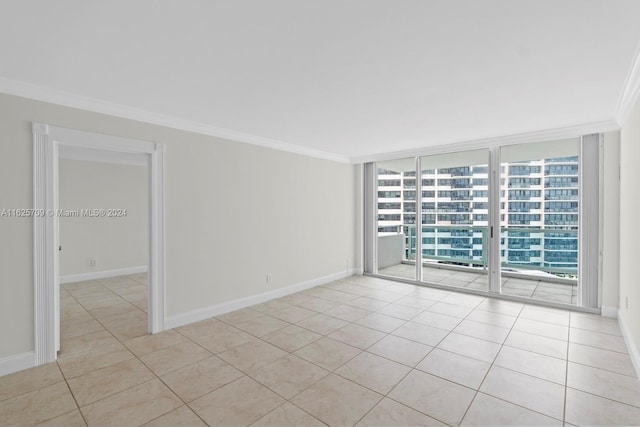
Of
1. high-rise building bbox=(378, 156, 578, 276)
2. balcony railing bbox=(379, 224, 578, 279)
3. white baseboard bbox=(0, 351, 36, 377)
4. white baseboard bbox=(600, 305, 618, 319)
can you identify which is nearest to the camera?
white baseboard bbox=(0, 351, 36, 377)

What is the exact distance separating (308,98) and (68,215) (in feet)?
18.5

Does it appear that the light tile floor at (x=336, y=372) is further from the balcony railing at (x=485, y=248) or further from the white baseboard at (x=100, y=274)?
the white baseboard at (x=100, y=274)

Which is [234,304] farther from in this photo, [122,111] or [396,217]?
[396,217]

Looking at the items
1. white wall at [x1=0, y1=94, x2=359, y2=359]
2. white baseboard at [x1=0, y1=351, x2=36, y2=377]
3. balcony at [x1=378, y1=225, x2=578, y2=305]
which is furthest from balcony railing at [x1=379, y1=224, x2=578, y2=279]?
white baseboard at [x1=0, y1=351, x2=36, y2=377]

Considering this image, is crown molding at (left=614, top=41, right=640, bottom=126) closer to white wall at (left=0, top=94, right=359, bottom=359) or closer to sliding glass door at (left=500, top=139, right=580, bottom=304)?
sliding glass door at (left=500, top=139, right=580, bottom=304)

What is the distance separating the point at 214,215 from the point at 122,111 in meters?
1.52

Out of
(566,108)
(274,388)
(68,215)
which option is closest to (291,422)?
(274,388)

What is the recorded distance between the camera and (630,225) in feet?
9.89

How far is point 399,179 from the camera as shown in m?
6.70

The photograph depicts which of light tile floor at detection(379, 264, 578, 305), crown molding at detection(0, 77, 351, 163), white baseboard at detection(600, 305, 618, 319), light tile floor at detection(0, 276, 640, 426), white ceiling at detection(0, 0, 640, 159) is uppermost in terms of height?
white ceiling at detection(0, 0, 640, 159)

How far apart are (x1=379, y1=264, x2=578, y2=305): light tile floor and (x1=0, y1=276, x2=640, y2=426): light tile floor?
79 centimetres

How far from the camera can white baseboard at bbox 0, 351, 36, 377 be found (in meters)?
2.58

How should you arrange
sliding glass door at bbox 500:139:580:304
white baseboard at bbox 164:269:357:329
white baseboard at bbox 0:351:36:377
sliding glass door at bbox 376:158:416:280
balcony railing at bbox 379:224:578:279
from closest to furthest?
white baseboard at bbox 0:351:36:377 → white baseboard at bbox 164:269:357:329 → sliding glass door at bbox 500:139:580:304 → balcony railing at bbox 379:224:578:279 → sliding glass door at bbox 376:158:416:280

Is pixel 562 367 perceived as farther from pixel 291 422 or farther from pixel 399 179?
pixel 399 179
